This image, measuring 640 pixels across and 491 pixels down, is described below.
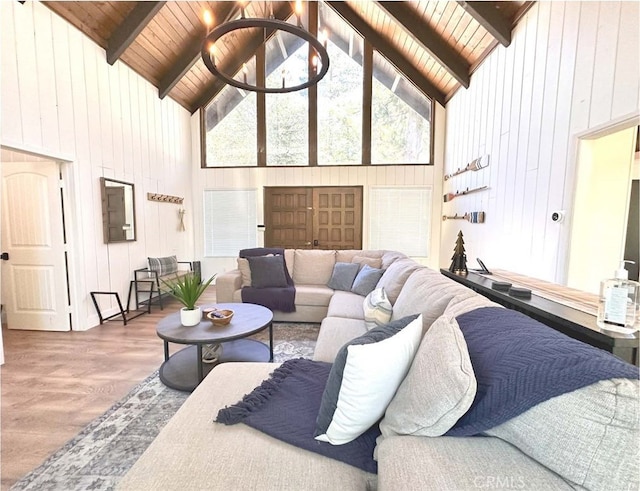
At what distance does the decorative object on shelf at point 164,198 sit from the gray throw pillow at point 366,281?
3.57 meters

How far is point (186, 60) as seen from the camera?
461 centimetres

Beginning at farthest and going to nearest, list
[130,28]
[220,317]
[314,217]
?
1. [314,217]
2. [130,28]
3. [220,317]

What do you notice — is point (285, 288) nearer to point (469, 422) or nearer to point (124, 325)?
point (124, 325)

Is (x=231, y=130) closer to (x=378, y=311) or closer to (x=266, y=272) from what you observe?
(x=266, y=272)

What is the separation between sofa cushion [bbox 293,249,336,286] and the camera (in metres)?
3.92

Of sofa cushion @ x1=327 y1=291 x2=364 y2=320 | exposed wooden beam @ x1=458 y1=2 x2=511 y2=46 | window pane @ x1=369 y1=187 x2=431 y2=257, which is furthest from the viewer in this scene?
window pane @ x1=369 y1=187 x2=431 y2=257

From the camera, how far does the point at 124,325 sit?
3592 mm

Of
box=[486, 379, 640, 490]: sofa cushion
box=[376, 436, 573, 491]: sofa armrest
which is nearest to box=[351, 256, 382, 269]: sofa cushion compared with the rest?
box=[376, 436, 573, 491]: sofa armrest

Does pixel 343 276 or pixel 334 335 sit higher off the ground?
pixel 343 276

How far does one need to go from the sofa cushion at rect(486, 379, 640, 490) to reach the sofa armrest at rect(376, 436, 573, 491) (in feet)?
0.16

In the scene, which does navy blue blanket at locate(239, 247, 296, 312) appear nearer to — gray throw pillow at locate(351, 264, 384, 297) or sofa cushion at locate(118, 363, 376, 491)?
gray throw pillow at locate(351, 264, 384, 297)

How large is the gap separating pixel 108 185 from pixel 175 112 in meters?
2.21

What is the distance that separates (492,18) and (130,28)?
4.19 m

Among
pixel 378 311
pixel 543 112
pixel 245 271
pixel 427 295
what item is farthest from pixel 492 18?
pixel 245 271
